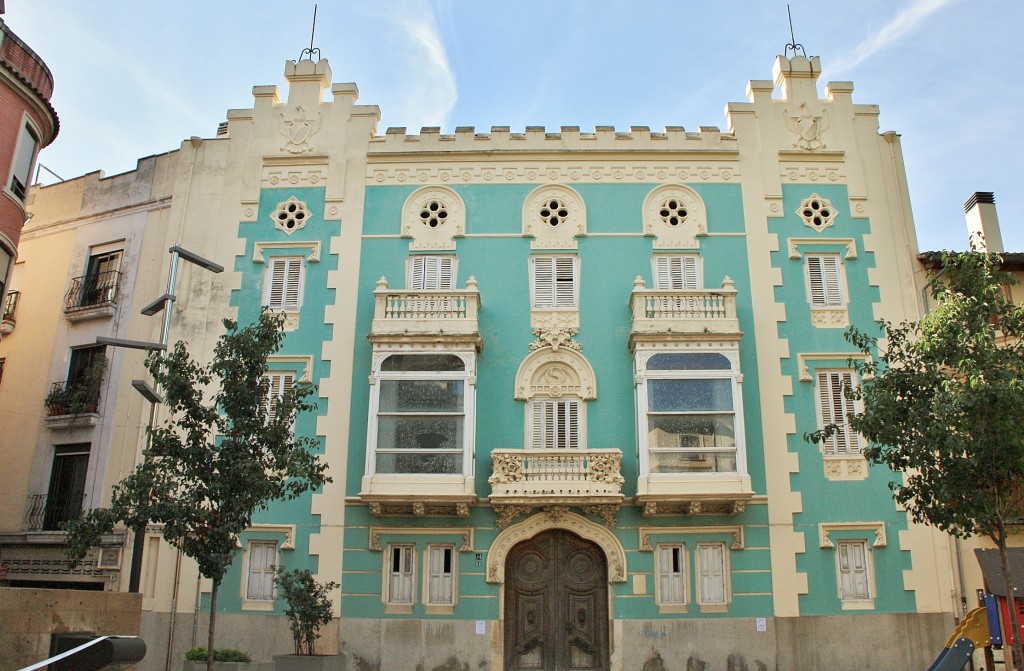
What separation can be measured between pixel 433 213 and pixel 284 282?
4.26m

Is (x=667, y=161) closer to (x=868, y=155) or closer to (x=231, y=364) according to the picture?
(x=868, y=155)

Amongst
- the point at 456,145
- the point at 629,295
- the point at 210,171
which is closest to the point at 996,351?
the point at 629,295

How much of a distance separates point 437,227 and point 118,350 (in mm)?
8752

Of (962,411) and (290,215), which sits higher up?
(290,215)

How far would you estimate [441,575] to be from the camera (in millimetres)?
19828

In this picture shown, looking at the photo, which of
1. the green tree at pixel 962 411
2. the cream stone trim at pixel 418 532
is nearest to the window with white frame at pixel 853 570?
the green tree at pixel 962 411

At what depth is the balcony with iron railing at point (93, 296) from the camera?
22.8 meters

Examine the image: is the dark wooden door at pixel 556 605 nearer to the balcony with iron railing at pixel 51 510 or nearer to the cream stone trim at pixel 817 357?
the cream stone trim at pixel 817 357

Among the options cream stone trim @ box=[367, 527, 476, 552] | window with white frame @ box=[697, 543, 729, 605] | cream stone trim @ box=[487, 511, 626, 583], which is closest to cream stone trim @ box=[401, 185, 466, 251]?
cream stone trim @ box=[367, 527, 476, 552]

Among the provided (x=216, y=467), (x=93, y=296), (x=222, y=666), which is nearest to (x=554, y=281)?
(x=216, y=467)

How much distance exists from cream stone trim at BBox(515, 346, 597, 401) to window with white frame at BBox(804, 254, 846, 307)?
238 inches

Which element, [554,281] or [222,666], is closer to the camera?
[222,666]

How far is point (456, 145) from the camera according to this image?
23328 mm

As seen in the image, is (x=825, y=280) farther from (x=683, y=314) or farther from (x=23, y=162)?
(x=23, y=162)
